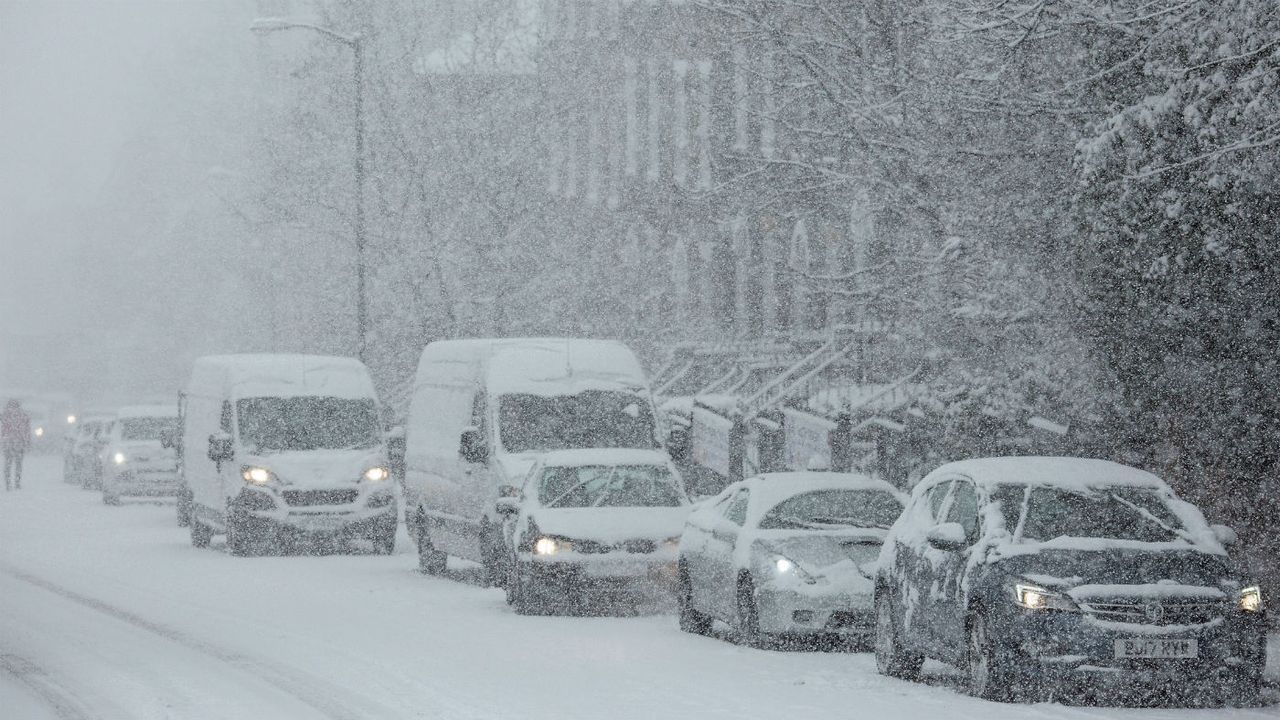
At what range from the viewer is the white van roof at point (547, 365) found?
24391mm

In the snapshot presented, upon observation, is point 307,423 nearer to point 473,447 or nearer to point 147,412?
point 473,447

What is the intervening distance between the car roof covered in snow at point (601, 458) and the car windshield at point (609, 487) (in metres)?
0.05

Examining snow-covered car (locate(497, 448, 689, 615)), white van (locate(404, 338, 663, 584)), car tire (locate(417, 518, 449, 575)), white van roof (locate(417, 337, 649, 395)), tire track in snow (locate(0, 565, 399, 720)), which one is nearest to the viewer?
tire track in snow (locate(0, 565, 399, 720))

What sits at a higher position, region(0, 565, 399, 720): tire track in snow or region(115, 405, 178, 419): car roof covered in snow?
region(0, 565, 399, 720): tire track in snow

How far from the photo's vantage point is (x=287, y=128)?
2206 inches

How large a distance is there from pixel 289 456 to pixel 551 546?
9.38 m

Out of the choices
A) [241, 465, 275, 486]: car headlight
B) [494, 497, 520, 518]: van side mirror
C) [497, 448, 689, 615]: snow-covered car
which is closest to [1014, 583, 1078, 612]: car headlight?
[497, 448, 689, 615]: snow-covered car

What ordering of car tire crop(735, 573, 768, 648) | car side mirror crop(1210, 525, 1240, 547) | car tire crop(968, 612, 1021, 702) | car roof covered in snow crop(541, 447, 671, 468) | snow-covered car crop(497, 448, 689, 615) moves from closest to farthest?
car tire crop(968, 612, 1021, 702) < car side mirror crop(1210, 525, 1240, 547) < car tire crop(735, 573, 768, 648) < snow-covered car crop(497, 448, 689, 615) < car roof covered in snow crop(541, 447, 671, 468)

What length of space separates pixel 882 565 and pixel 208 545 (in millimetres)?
17108

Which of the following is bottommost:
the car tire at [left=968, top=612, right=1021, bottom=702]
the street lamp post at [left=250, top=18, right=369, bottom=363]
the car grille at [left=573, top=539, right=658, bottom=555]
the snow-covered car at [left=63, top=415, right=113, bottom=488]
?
the snow-covered car at [left=63, top=415, right=113, bottom=488]

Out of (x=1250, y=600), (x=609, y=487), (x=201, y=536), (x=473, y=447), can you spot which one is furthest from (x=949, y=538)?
(x=201, y=536)

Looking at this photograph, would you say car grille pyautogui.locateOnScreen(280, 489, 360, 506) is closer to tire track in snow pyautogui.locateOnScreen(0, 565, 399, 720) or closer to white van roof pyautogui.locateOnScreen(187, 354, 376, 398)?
white van roof pyautogui.locateOnScreen(187, 354, 376, 398)

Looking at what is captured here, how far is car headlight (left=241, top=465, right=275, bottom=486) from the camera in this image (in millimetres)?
29047

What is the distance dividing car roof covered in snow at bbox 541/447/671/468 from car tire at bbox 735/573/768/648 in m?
4.42
